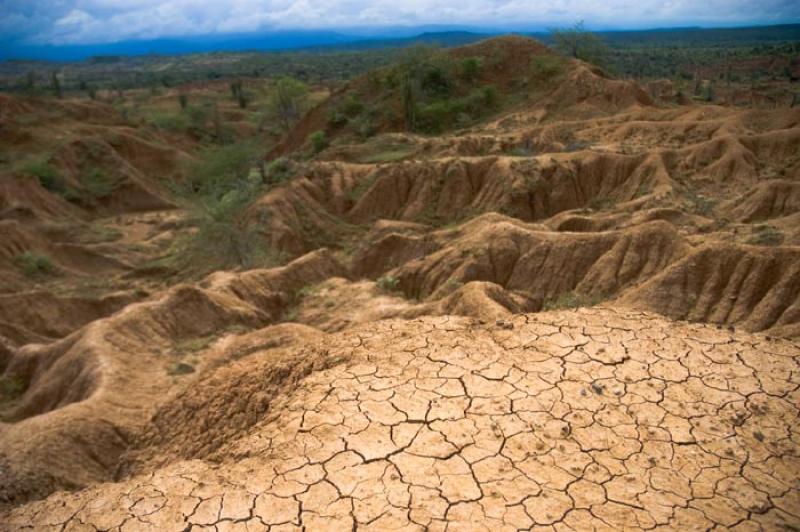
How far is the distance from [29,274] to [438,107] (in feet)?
89.2

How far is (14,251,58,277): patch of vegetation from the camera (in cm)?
2423

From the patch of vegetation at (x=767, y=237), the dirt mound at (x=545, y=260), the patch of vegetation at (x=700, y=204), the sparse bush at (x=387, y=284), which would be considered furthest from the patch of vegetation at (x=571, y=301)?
the patch of vegetation at (x=700, y=204)

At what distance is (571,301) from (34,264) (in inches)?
994

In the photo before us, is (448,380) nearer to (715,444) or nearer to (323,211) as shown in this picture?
(715,444)

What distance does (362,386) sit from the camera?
6.47 metres

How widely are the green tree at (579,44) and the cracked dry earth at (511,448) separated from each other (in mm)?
42828

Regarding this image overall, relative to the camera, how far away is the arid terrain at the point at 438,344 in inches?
199

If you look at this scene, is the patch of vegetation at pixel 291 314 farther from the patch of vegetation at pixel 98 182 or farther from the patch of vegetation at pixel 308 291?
the patch of vegetation at pixel 98 182

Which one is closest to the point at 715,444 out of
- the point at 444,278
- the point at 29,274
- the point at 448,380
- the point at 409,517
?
the point at 448,380

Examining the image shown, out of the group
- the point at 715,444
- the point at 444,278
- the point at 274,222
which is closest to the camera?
the point at 715,444

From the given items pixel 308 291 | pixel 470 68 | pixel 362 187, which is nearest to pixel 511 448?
pixel 308 291

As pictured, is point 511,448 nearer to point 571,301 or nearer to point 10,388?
point 571,301

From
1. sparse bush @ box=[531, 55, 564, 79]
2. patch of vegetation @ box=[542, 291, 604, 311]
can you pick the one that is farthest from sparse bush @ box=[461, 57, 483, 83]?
patch of vegetation @ box=[542, 291, 604, 311]

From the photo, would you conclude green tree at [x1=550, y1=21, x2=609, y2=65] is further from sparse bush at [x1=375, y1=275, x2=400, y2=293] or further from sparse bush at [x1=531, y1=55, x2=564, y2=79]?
sparse bush at [x1=375, y1=275, x2=400, y2=293]
